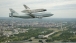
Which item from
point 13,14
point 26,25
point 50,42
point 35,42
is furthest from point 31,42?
point 26,25

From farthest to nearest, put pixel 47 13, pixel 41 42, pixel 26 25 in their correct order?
pixel 26 25 < pixel 41 42 < pixel 47 13

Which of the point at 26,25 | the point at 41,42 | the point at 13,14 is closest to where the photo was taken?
the point at 13,14

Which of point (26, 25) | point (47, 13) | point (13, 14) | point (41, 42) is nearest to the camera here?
point (47, 13)

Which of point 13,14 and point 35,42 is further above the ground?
point 13,14

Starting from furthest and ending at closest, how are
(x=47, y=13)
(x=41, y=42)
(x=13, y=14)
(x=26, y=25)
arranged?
1. (x=26, y=25)
2. (x=41, y=42)
3. (x=13, y=14)
4. (x=47, y=13)

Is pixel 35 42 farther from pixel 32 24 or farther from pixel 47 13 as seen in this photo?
pixel 32 24

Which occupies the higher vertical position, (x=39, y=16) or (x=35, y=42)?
(x=39, y=16)

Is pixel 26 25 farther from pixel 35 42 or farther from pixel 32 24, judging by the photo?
pixel 35 42

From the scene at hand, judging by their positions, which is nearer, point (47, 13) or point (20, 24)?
point (47, 13)

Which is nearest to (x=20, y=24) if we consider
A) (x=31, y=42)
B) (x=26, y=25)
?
(x=26, y=25)
